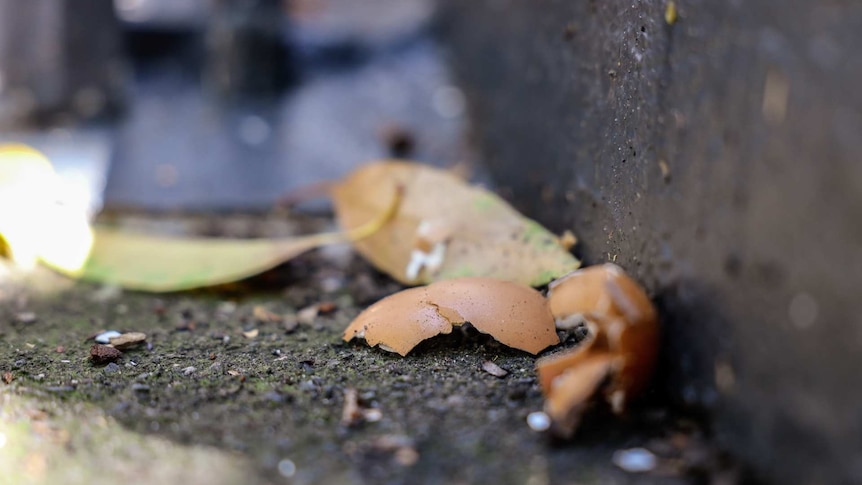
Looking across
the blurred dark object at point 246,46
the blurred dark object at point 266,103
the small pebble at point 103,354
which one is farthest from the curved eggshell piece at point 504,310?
the blurred dark object at point 246,46

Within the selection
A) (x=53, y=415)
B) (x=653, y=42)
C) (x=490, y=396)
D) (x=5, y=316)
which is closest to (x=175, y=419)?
(x=53, y=415)

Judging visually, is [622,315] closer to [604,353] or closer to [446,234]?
[604,353]

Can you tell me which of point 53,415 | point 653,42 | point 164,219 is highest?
point 653,42

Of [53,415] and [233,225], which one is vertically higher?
[53,415]

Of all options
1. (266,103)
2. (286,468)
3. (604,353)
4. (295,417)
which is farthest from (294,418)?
(266,103)

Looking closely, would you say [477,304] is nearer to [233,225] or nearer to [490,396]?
[490,396]

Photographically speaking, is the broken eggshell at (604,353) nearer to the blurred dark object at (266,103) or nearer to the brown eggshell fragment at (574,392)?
the brown eggshell fragment at (574,392)
